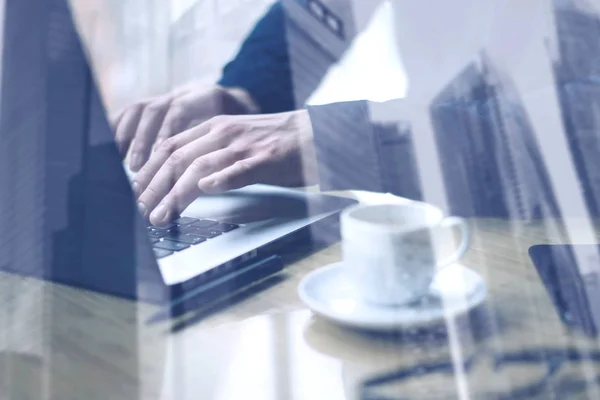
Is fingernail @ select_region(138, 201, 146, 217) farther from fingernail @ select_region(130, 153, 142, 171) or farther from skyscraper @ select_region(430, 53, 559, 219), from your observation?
skyscraper @ select_region(430, 53, 559, 219)

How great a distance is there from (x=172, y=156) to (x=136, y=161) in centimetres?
4

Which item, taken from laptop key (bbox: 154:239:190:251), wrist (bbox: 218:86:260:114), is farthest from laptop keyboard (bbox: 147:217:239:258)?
wrist (bbox: 218:86:260:114)

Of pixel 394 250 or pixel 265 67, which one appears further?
pixel 265 67

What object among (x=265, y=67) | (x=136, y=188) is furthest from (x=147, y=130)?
(x=265, y=67)

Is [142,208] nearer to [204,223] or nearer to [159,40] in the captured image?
[204,223]

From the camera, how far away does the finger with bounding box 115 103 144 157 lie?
1.31 ft

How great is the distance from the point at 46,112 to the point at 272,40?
0.36 m

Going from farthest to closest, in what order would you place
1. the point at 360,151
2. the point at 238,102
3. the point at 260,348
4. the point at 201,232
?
1. the point at 238,102
2. the point at 360,151
3. the point at 201,232
4. the point at 260,348

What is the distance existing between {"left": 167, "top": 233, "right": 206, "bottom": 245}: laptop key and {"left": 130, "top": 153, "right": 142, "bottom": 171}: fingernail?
0.08m

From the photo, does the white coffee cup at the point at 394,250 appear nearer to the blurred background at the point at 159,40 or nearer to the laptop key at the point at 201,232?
the laptop key at the point at 201,232

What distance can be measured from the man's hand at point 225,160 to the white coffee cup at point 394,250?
15 cm

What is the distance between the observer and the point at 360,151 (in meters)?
0.43

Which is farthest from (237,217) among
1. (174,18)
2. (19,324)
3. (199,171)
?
(174,18)

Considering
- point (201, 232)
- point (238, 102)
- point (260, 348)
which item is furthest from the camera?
point (238, 102)
